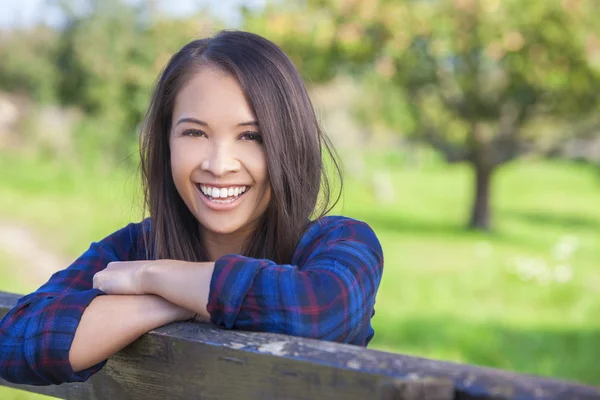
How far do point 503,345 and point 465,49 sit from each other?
181 inches

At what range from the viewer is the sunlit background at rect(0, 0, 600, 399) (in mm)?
7711

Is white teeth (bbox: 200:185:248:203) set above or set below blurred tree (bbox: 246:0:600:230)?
below

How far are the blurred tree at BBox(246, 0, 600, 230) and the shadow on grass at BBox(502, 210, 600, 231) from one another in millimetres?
3063

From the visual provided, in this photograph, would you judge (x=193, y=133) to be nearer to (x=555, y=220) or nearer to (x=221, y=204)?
(x=221, y=204)

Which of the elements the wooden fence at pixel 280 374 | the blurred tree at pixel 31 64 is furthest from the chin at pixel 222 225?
the blurred tree at pixel 31 64

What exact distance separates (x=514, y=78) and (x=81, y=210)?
242 inches

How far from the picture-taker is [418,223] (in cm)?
1261

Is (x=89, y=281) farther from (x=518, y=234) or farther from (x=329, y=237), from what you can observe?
(x=518, y=234)

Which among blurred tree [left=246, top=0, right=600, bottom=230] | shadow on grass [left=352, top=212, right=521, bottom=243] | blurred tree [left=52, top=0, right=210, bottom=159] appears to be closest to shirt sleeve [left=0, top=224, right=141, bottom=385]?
blurred tree [left=246, top=0, right=600, bottom=230]

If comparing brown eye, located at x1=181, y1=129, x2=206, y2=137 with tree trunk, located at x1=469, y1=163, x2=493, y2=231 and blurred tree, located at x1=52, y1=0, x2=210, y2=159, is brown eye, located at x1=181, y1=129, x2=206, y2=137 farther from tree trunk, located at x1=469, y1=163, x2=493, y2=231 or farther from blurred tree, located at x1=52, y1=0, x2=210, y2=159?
blurred tree, located at x1=52, y1=0, x2=210, y2=159

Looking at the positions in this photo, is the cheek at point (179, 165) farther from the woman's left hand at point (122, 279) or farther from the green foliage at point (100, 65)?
the green foliage at point (100, 65)

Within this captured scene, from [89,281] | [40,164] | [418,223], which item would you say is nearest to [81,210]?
[40,164]

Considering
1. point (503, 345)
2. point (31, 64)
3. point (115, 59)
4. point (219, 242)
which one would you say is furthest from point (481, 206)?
point (219, 242)

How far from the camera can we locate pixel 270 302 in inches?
50.4
